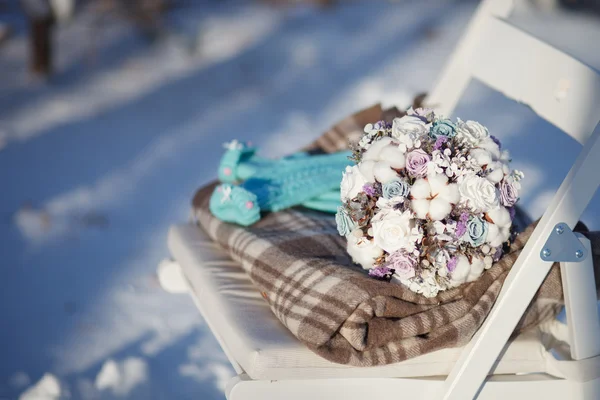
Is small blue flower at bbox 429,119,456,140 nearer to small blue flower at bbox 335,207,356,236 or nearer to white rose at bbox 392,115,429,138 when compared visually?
white rose at bbox 392,115,429,138

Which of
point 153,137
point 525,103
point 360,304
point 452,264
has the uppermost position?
point 525,103

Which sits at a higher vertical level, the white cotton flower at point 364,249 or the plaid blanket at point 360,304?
the white cotton flower at point 364,249

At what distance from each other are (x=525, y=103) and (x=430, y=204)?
57 centimetres

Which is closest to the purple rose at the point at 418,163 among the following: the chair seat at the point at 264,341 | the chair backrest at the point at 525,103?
the chair backrest at the point at 525,103

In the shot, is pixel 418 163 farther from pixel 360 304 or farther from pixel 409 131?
pixel 360 304

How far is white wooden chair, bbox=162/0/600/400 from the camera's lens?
1.21 meters

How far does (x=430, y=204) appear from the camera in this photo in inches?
48.9

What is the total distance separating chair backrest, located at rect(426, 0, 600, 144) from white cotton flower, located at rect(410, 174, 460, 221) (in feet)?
1.23

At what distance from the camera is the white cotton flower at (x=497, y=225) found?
49.6 inches

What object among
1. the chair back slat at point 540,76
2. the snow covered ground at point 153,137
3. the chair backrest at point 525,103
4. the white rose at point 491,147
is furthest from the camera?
the snow covered ground at point 153,137

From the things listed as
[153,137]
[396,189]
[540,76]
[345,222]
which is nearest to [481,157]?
[396,189]

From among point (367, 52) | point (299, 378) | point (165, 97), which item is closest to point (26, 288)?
point (299, 378)

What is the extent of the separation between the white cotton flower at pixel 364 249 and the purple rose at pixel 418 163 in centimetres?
15

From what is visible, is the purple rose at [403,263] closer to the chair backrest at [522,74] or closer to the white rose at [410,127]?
the white rose at [410,127]
